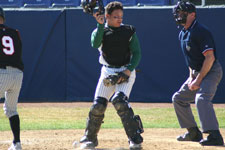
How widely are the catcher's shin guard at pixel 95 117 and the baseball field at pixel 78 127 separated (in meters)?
0.23

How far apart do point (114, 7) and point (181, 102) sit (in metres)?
1.90

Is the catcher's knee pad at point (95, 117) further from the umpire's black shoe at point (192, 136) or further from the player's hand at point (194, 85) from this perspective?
the umpire's black shoe at point (192, 136)

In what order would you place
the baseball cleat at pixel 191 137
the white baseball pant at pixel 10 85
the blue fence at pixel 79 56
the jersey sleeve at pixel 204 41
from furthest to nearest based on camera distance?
the blue fence at pixel 79 56, the baseball cleat at pixel 191 137, the jersey sleeve at pixel 204 41, the white baseball pant at pixel 10 85

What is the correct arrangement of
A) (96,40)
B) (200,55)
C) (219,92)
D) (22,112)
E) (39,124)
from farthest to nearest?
1. (219,92)
2. (22,112)
3. (39,124)
4. (200,55)
5. (96,40)

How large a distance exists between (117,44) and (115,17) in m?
0.34

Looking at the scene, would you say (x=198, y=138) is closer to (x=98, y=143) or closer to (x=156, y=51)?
(x=98, y=143)

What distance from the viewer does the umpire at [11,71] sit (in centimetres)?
652

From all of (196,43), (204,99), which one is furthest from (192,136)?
(196,43)

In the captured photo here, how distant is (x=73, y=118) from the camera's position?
1130 cm

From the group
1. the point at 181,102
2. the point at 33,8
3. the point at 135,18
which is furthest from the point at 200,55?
the point at 33,8

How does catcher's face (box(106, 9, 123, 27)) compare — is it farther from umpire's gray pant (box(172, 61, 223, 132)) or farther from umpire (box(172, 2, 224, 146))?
umpire's gray pant (box(172, 61, 223, 132))

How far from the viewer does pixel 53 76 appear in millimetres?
14445

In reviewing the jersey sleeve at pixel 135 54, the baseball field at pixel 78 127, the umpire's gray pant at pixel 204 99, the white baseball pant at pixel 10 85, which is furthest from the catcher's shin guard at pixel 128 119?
the white baseball pant at pixel 10 85

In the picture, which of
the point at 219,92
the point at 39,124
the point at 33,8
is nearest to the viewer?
the point at 39,124
